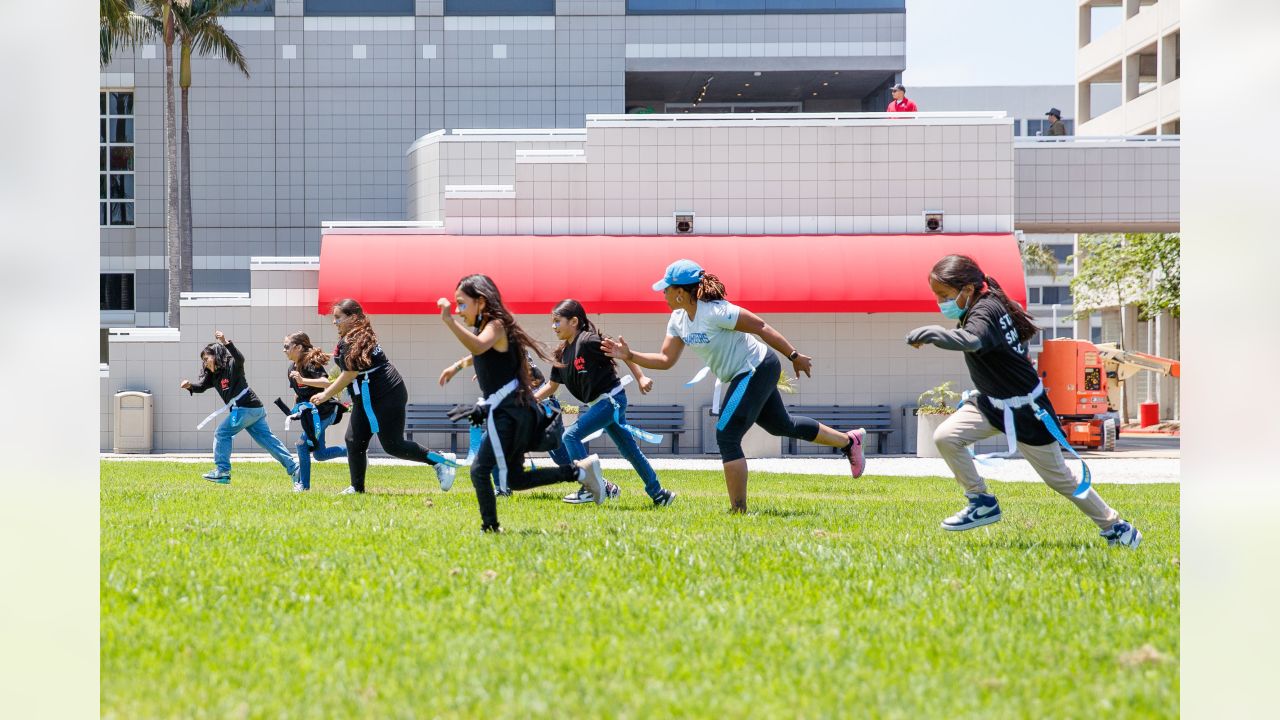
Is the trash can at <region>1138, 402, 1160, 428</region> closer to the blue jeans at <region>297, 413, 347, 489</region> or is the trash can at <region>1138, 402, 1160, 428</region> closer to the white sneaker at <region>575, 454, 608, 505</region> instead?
the blue jeans at <region>297, 413, 347, 489</region>

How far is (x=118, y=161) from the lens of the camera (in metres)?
37.8

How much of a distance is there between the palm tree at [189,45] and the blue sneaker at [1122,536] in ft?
92.3

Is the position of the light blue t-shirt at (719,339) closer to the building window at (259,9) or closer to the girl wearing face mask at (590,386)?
the girl wearing face mask at (590,386)

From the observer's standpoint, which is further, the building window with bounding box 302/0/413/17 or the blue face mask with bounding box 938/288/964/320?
the building window with bounding box 302/0/413/17

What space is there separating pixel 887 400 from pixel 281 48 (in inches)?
812

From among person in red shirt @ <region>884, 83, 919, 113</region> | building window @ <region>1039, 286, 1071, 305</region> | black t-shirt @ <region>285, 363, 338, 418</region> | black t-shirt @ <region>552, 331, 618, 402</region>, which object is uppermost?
person in red shirt @ <region>884, 83, 919, 113</region>

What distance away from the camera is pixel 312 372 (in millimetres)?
14594

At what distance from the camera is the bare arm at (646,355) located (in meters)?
9.33

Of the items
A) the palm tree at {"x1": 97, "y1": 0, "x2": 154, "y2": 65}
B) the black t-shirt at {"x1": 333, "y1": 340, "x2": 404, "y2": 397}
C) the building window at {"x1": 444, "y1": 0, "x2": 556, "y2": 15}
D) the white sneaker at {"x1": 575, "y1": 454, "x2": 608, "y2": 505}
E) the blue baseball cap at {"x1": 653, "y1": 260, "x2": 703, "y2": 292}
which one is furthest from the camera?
the building window at {"x1": 444, "y1": 0, "x2": 556, "y2": 15}

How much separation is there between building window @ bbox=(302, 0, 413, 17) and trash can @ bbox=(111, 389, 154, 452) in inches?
622

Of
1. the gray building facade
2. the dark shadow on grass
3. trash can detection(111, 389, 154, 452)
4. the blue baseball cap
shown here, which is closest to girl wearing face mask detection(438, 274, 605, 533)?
the blue baseball cap

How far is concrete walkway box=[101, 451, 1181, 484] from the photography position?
1858 cm

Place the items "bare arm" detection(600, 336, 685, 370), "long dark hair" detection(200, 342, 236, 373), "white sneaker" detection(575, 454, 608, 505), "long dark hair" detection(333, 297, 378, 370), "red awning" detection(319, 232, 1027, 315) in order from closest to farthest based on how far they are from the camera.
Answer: "bare arm" detection(600, 336, 685, 370)
"white sneaker" detection(575, 454, 608, 505)
"long dark hair" detection(333, 297, 378, 370)
"long dark hair" detection(200, 342, 236, 373)
"red awning" detection(319, 232, 1027, 315)
